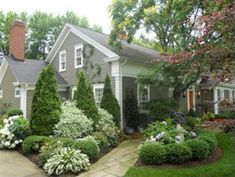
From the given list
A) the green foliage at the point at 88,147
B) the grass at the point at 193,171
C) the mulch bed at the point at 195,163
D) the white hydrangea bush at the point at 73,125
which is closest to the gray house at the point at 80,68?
the white hydrangea bush at the point at 73,125

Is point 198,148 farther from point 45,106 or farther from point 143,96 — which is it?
point 143,96

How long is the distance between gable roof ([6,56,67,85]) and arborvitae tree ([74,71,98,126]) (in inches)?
218

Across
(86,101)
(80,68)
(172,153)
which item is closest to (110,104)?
(86,101)

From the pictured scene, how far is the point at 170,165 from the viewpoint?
836 centimetres

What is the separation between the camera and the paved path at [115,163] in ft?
26.5

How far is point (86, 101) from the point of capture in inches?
487

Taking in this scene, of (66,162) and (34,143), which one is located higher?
(34,143)

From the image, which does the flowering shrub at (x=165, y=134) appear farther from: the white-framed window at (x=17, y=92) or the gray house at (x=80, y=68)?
the white-framed window at (x=17, y=92)

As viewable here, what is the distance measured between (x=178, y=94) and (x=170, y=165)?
738 cm

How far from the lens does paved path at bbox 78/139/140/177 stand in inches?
317

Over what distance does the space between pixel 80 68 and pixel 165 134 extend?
879 centimetres

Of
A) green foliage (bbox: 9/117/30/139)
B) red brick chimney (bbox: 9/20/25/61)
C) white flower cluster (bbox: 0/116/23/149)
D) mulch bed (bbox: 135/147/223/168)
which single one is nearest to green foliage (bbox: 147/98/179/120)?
mulch bed (bbox: 135/147/223/168)

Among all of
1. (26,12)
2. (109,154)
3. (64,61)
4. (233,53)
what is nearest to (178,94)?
(109,154)

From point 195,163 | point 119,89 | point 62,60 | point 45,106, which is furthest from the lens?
point 62,60
